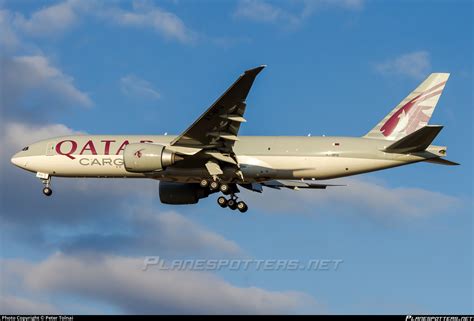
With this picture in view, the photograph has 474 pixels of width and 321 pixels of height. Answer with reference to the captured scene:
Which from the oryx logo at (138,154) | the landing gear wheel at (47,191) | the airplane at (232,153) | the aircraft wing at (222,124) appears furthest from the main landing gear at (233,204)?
the landing gear wheel at (47,191)

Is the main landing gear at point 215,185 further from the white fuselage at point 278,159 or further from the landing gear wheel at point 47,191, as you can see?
the landing gear wheel at point 47,191

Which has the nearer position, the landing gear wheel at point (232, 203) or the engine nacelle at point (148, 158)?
the engine nacelle at point (148, 158)

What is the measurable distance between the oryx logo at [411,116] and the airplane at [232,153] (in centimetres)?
6

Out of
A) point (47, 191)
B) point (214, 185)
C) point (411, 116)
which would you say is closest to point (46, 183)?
point (47, 191)

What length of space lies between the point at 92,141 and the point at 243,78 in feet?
52.0

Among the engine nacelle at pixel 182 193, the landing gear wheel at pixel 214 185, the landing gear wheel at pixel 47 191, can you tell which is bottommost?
the landing gear wheel at pixel 214 185

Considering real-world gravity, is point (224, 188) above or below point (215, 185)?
below

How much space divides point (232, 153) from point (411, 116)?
1205cm

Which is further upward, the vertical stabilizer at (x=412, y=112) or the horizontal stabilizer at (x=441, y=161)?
the vertical stabilizer at (x=412, y=112)

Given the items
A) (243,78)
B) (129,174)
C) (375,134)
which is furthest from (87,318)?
(375,134)

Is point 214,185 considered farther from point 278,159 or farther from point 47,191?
point 47,191

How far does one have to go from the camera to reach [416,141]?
51844mm

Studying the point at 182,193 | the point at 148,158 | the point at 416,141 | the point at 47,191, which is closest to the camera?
the point at 416,141

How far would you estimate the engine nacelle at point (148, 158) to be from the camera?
53.1m
